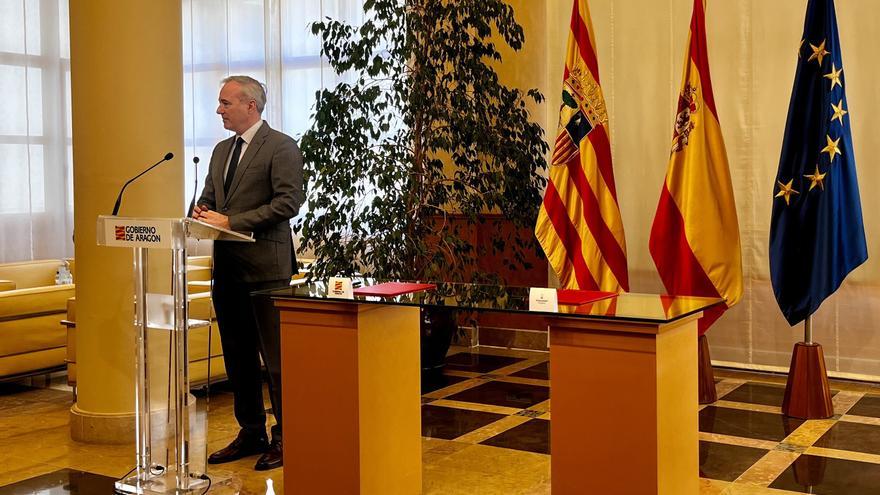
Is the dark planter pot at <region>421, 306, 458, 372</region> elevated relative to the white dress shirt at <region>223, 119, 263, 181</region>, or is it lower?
lower

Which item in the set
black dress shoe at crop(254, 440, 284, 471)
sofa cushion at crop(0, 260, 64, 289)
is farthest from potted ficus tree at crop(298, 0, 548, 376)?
sofa cushion at crop(0, 260, 64, 289)

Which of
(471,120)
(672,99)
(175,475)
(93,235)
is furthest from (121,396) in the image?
(672,99)

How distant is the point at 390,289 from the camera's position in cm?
356

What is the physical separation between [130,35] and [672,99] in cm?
343

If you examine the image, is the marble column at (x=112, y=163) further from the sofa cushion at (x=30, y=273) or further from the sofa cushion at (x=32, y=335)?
the sofa cushion at (x=30, y=273)

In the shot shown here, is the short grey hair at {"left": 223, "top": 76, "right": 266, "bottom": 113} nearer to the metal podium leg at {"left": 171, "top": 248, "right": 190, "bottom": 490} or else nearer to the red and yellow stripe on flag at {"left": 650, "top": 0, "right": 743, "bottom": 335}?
the metal podium leg at {"left": 171, "top": 248, "right": 190, "bottom": 490}

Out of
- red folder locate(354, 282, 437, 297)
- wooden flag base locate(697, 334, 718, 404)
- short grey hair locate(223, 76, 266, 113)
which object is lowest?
wooden flag base locate(697, 334, 718, 404)

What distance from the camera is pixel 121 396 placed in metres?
4.82

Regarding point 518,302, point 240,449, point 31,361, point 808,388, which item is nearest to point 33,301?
point 31,361

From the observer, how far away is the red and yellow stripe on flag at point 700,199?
539cm

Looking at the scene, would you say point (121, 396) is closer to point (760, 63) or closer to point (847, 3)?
point (760, 63)

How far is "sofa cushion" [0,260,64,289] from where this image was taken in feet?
23.0

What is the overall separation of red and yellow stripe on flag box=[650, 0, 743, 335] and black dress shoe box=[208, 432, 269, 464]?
8.05 ft

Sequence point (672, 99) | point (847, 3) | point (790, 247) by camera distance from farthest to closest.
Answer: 1. point (672, 99)
2. point (847, 3)
3. point (790, 247)
